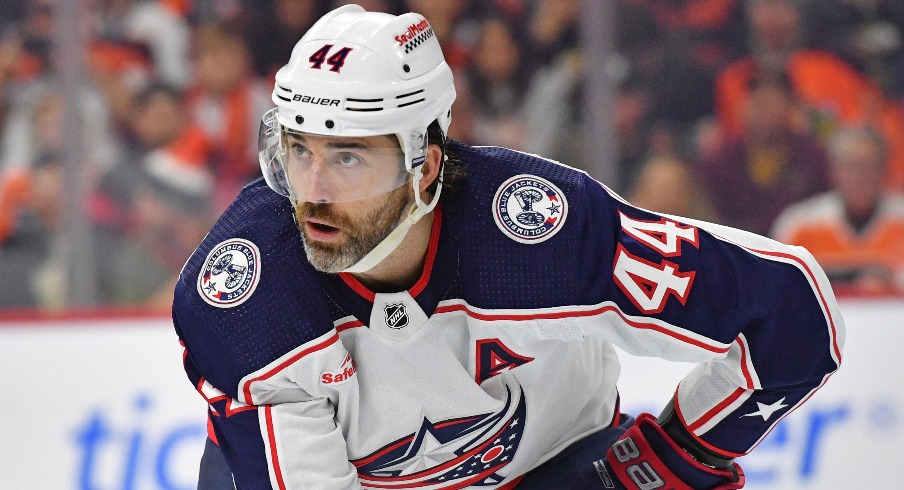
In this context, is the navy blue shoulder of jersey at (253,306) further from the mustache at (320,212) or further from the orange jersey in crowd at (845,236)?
the orange jersey in crowd at (845,236)

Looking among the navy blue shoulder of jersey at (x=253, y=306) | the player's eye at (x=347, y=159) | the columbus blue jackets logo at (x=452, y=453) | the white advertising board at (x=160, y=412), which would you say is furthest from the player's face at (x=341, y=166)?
the white advertising board at (x=160, y=412)

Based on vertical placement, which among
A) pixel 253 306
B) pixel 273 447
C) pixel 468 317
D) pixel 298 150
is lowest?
pixel 273 447

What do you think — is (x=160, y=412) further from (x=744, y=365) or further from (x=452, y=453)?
(x=744, y=365)

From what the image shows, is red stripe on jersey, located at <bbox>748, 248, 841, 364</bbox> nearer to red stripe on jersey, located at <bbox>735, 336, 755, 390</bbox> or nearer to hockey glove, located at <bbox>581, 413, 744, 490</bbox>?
red stripe on jersey, located at <bbox>735, 336, 755, 390</bbox>

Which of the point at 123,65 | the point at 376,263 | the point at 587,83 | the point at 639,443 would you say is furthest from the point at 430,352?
the point at 123,65

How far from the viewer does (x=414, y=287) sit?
7.18 ft

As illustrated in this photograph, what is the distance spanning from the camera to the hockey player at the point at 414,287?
2.09 meters

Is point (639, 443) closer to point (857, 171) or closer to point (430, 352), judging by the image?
point (430, 352)

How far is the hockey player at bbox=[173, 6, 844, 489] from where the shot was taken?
209 centimetres

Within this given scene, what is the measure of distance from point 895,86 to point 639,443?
2.66 meters

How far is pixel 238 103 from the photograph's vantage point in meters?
4.58

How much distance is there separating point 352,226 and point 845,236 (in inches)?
109

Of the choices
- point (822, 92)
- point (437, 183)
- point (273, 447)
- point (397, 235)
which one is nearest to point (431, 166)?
point (437, 183)

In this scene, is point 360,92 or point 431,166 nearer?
point 360,92
